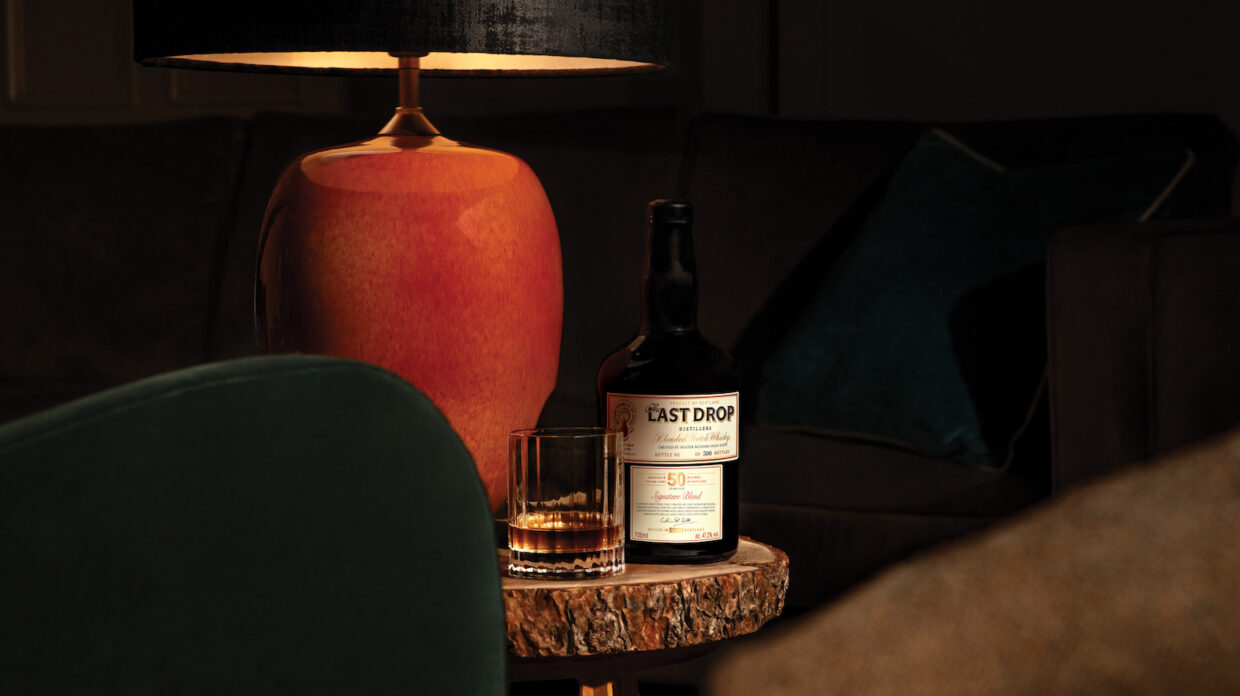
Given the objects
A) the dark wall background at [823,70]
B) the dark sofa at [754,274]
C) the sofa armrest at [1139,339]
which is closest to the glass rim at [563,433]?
the dark sofa at [754,274]

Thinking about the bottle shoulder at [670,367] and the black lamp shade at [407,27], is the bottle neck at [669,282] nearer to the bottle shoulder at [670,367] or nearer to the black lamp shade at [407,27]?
the bottle shoulder at [670,367]

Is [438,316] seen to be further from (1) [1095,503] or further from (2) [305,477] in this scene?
(1) [1095,503]

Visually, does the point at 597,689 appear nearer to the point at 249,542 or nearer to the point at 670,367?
the point at 670,367

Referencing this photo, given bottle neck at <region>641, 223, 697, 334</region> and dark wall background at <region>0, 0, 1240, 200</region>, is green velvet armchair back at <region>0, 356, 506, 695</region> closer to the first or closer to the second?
bottle neck at <region>641, 223, 697, 334</region>

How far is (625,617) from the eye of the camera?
2.66 feet

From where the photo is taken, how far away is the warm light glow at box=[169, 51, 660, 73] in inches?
47.1

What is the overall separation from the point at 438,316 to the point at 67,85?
3.39m

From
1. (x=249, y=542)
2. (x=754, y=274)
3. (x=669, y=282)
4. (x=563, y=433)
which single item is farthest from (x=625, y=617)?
(x=754, y=274)

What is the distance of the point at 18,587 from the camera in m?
0.43

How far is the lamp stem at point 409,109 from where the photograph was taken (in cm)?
105

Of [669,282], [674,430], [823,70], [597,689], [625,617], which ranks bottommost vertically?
[597,689]

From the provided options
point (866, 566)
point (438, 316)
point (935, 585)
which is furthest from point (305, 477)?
point (866, 566)

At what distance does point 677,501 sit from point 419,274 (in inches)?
10.2

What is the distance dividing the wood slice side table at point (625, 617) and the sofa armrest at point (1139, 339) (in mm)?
721
